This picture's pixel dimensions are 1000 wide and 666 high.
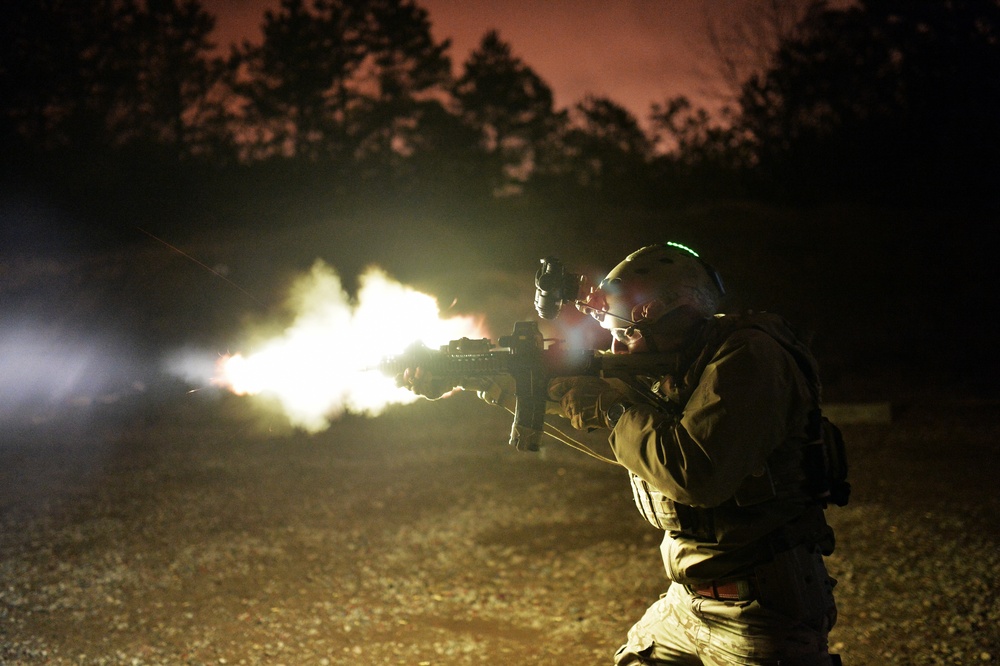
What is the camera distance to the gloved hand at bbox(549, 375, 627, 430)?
10.8 ft

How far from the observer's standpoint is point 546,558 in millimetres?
7457

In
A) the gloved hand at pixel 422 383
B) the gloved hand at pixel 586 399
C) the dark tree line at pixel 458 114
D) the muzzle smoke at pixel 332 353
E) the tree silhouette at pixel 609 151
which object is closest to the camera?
the gloved hand at pixel 586 399

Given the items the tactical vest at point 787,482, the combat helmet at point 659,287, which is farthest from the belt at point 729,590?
the combat helmet at point 659,287

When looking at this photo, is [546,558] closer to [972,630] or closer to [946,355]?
[972,630]

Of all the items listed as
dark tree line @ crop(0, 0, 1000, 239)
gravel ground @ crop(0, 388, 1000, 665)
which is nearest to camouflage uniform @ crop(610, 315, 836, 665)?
gravel ground @ crop(0, 388, 1000, 665)

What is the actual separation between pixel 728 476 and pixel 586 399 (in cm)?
78

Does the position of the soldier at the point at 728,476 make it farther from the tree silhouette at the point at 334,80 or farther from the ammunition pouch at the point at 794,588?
the tree silhouette at the point at 334,80

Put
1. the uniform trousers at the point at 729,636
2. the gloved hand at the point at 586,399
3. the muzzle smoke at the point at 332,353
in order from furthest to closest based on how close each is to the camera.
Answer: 1. the muzzle smoke at the point at 332,353
2. the gloved hand at the point at 586,399
3. the uniform trousers at the point at 729,636

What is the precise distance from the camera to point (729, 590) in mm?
3008

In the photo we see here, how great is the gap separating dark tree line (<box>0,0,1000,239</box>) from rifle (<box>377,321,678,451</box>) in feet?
88.3

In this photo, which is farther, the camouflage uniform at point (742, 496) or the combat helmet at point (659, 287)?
the combat helmet at point (659, 287)

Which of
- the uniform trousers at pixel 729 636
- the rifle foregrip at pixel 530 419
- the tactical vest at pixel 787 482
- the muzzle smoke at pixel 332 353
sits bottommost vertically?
the uniform trousers at pixel 729 636

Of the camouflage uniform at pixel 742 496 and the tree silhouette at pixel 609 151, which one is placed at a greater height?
the tree silhouette at pixel 609 151

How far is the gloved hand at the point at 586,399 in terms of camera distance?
3.30 meters
